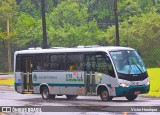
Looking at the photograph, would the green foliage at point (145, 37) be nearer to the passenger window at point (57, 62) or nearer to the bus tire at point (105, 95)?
the passenger window at point (57, 62)

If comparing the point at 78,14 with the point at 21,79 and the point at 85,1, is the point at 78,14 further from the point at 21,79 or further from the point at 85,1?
the point at 21,79

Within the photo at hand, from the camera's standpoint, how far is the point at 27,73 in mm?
32562

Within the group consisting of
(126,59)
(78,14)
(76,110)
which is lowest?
(76,110)

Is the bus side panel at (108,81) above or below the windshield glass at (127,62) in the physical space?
below

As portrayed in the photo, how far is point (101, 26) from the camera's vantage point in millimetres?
104125

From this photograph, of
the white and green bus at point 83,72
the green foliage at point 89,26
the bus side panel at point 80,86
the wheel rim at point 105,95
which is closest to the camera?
the white and green bus at point 83,72

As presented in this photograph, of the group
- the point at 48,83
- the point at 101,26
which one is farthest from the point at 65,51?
the point at 101,26

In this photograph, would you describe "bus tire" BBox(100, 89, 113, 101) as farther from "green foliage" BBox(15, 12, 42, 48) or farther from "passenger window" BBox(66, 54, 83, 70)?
"green foliage" BBox(15, 12, 42, 48)

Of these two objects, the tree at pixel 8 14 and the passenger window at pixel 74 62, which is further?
the tree at pixel 8 14

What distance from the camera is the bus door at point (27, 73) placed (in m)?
32.3

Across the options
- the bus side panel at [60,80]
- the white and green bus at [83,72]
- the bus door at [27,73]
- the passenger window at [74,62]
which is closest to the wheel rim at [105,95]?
the white and green bus at [83,72]

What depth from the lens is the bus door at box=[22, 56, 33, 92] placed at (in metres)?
32.3

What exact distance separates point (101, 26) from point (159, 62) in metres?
24.4

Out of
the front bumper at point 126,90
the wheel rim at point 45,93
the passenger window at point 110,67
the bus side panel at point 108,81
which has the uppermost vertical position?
the passenger window at point 110,67
